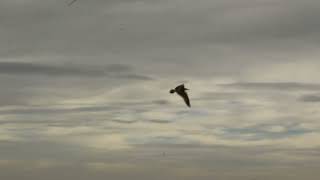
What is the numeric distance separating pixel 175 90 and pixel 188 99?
6300 mm

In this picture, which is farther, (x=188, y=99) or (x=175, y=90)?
(x=188, y=99)

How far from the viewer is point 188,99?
5997cm

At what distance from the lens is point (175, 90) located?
53938 millimetres
